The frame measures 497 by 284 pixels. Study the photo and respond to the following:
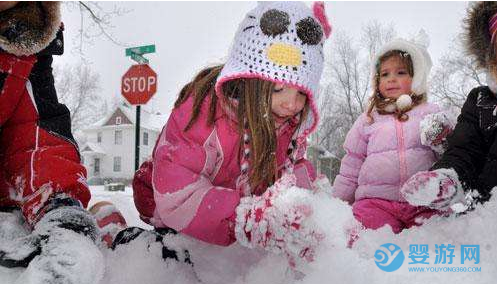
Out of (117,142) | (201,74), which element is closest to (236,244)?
(201,74)

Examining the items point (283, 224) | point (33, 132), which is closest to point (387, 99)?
point (283, 224)

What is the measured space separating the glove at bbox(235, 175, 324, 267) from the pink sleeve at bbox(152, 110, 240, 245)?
85mm

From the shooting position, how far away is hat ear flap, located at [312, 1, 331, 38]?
1.86 metres

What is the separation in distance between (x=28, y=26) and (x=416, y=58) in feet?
7.31

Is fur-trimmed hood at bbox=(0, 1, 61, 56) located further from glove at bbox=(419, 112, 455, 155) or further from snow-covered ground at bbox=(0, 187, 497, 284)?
glove at bbox=(419, 112, 455, 155)

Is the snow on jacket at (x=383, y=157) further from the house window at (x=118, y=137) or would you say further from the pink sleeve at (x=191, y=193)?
the house window at (x=118, y=137)

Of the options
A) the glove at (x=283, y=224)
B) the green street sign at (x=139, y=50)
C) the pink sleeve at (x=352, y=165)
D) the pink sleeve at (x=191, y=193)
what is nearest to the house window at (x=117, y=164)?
the green street sign at (x=139, y=50)

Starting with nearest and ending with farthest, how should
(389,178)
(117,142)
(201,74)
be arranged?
(201,74)
(389,178)
(117,142)

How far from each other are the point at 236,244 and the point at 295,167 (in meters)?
0.52

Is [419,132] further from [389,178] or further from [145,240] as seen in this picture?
[145,240]

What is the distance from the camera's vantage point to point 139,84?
655 centimetres

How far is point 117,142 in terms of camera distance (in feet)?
106

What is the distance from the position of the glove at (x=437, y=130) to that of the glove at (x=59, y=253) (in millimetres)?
1780

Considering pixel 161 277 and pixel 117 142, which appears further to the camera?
pixel 117 142
